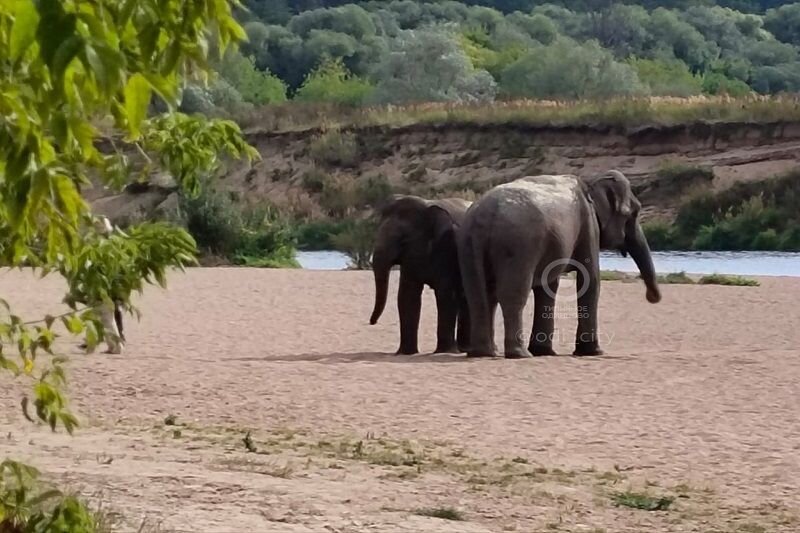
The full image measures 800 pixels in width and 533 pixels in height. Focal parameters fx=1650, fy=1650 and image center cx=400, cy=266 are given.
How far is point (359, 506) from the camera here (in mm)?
7594

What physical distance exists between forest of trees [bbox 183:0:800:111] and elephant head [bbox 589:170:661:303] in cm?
Answer: 3949

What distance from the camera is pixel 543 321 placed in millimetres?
15086

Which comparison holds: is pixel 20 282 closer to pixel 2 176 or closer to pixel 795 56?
pixel 2 176

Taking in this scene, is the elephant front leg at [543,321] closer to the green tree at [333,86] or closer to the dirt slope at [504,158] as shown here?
the dirt slope at [504,158]

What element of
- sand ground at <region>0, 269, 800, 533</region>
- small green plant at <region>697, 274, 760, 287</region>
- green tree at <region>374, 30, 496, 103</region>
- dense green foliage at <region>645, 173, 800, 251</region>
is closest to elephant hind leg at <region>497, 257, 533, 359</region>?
sand ground at <region>0, 269, 800, 533</region>

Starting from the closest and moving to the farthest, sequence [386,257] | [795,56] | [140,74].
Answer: [140,74], [386,257], [795,56]

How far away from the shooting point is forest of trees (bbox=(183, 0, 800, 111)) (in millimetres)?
66250

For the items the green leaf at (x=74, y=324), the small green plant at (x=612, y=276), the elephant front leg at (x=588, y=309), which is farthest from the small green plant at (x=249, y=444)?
the small green plant at (x=612, y=276)

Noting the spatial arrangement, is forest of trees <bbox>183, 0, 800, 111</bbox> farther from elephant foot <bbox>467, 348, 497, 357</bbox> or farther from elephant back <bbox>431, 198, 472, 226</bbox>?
elephant foot <bbox>467, 348, 497, 357</bbox>

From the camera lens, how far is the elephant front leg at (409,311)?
15.4 m

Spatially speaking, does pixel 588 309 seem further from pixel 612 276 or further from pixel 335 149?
pixel 335 149

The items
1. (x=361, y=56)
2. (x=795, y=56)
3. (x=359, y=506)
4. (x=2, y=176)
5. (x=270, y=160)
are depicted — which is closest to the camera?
(x=2, y=176)

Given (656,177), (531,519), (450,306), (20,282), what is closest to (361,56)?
(656,177)

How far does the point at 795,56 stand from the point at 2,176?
95706 millimetres
